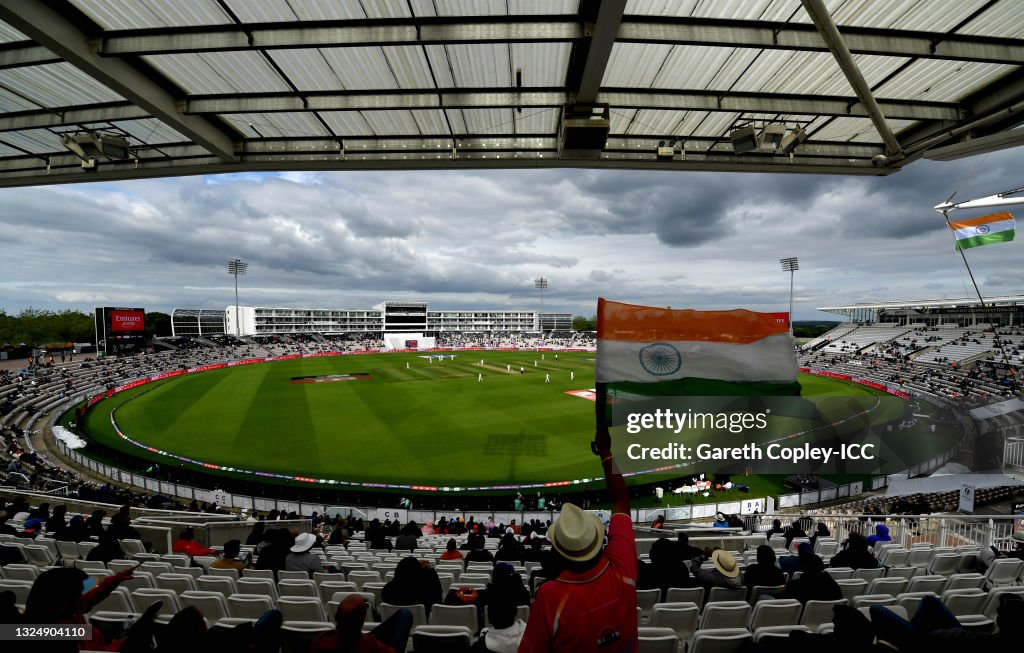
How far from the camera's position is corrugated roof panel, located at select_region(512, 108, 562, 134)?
931cm

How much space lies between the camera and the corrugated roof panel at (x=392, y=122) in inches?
369

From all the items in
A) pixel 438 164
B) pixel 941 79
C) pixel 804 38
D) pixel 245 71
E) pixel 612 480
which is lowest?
pixel 612 480

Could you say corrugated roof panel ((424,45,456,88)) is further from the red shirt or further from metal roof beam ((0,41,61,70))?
the red shirt

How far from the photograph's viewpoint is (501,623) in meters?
2.84

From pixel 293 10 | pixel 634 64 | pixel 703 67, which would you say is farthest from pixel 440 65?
pixel 703 67

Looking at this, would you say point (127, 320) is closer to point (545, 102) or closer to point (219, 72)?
point (219, 72)

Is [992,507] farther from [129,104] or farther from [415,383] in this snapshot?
[415,383]

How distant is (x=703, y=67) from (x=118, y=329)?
254 ft

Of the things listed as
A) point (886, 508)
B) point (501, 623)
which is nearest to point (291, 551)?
point (501, 623)

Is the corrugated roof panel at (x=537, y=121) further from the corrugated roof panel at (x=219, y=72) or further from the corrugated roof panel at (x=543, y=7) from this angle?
the corrugated roof panel at (x=219, y=72)

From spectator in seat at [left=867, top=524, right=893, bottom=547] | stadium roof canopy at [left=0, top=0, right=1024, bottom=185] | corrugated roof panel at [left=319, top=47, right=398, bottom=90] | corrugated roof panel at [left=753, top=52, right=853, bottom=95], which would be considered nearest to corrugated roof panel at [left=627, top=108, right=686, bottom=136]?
stadium roof canopy at [left=0, top=0, right=1024, bottom=185]

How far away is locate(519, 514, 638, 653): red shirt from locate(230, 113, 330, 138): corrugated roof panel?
35.1 ft

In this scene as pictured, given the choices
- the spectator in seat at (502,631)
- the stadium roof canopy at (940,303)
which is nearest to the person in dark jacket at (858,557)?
the spectator in seat at (502,631)

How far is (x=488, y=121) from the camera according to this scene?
9.70 m
